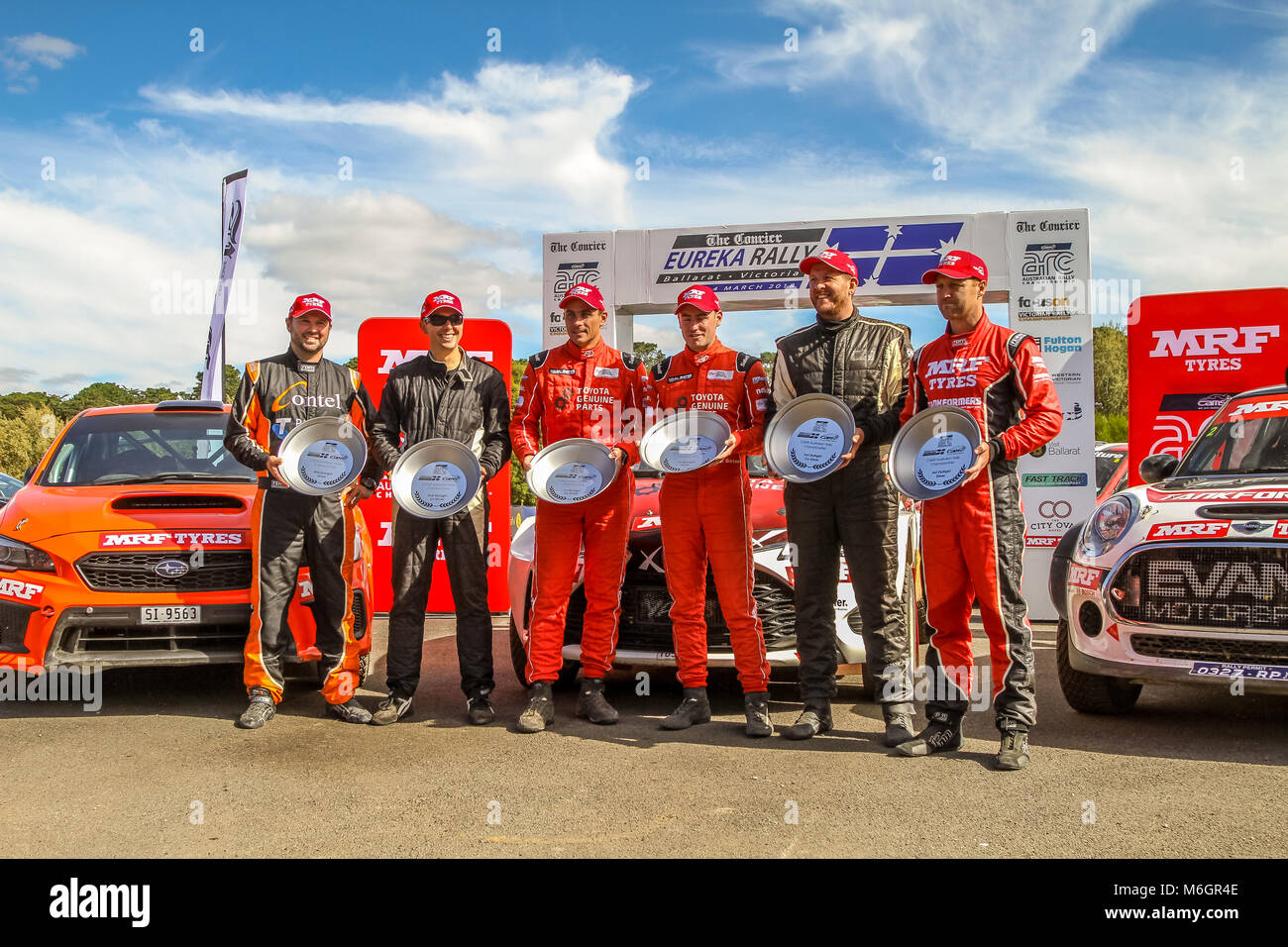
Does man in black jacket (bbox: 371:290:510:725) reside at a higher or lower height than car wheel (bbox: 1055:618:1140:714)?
higher

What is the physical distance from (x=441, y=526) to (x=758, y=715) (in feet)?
6.12

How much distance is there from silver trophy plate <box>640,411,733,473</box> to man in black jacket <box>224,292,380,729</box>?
5.01 ft

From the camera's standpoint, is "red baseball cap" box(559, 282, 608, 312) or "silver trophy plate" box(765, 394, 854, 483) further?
"red baseball cap" box(559, 282, 608, 312)

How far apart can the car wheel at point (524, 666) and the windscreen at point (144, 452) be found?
5.98ft

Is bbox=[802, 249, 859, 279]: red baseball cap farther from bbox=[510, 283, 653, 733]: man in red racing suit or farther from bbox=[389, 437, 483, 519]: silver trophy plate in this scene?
bbox=[389, 437, 483, 519]: silver trophy plate

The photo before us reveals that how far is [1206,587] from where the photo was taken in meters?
4.68

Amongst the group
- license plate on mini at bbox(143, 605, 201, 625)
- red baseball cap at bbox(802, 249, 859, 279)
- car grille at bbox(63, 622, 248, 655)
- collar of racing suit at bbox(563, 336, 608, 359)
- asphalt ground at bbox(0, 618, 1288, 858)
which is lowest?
asphalt ground at bbox(0, 618, 1288, 858)

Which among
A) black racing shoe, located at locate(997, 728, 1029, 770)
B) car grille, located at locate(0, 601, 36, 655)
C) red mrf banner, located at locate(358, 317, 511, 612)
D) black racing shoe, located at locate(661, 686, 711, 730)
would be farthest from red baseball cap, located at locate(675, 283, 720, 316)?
red mrf banner, located at locate(358, 317, 511, 612)

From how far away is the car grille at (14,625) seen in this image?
5273 mm

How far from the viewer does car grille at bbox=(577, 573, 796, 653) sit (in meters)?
→ 5.43

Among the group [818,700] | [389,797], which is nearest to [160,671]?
[389,797]

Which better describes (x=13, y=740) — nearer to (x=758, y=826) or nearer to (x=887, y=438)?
(x=758, y=826)
